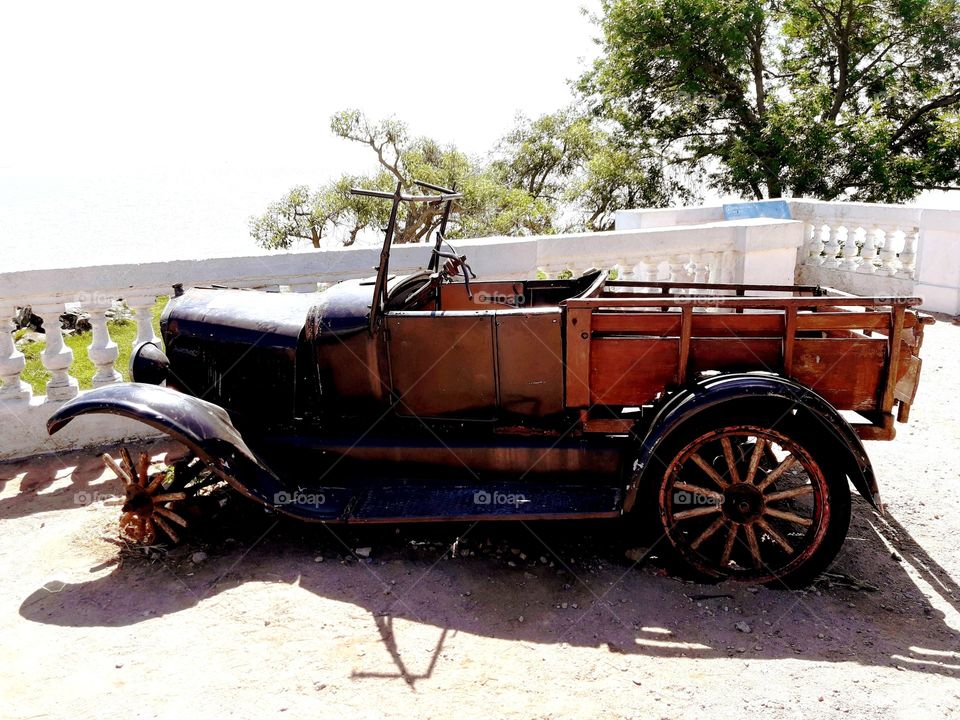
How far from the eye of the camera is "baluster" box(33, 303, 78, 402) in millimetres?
5219

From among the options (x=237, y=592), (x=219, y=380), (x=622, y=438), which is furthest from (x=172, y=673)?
(x=622, y=438)

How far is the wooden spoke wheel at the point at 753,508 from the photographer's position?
3.39m

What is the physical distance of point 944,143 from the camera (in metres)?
15.1

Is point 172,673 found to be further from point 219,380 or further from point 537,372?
point 537,372

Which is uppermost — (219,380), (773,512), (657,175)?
→ (657,175)

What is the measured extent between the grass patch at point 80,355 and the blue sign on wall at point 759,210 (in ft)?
26.1

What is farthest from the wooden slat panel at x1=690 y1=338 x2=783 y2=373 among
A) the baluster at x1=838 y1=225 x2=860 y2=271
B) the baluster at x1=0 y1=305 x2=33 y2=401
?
the baluster at x1=838 y1=225 x2=860 y2=271

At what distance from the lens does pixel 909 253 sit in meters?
8.48

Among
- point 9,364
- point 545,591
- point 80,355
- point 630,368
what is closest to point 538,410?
point 630,368

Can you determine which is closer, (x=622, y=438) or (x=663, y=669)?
(x=663, y=669)

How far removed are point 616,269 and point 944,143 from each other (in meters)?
12.1

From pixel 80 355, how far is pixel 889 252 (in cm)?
1063

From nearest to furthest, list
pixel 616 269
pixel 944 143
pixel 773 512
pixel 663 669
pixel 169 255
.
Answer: pixel 663 669
pixel 773 512
pixel 169 255
pixel 616 269
pixel 944 143

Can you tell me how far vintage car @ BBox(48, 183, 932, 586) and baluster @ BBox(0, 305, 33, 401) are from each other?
1703 millimetres
